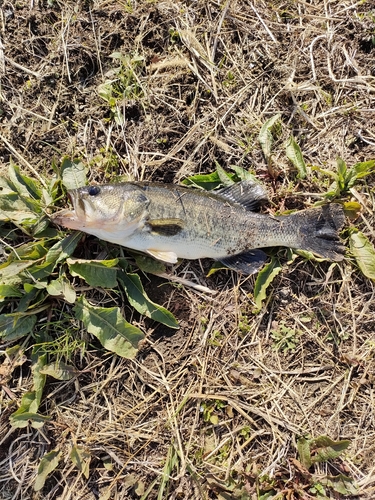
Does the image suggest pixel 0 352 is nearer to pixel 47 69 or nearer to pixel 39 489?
pixel 39 489

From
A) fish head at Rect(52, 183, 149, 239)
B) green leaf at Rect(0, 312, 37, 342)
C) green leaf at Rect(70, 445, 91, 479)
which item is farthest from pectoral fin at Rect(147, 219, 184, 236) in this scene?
green leaf at Rect(70, 445, 91, 479)

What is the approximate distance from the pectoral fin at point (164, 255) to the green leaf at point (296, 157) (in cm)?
150

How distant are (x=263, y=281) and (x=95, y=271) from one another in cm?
157

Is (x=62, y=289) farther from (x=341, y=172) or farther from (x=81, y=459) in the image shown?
(x=341, y=172)

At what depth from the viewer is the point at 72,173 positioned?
3.99 m

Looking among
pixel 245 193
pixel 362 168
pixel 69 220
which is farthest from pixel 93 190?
pixel 362 168

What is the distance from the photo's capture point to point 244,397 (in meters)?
3.88

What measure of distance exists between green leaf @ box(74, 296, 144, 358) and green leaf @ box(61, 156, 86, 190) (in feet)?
3.86

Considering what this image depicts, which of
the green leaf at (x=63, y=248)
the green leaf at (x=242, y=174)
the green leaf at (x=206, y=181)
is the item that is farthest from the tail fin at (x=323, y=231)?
the green leaf at (x=63, y=248)

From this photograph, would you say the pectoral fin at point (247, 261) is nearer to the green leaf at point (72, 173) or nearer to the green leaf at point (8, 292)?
the green leaf at point (72, 173)

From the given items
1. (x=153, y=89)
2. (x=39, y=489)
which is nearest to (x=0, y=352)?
(x=39, y=489)

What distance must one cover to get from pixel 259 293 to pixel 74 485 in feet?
8.03

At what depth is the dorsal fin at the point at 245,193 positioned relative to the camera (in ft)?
13.1

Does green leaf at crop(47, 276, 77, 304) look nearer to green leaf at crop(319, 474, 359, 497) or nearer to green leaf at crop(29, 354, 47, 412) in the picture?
green leaf at crop(29, 354, 47, 412)
